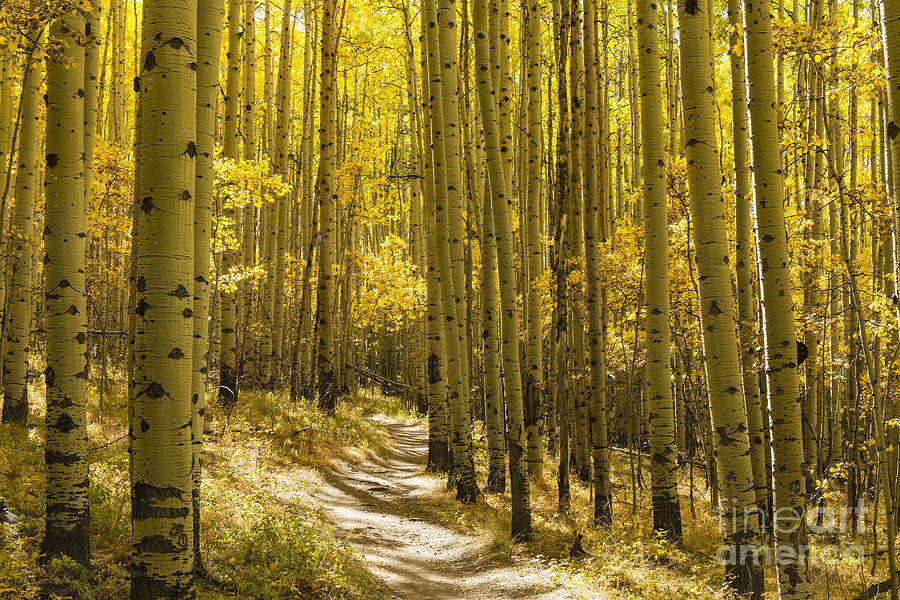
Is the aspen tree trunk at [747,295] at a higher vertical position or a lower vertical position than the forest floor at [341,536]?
higher

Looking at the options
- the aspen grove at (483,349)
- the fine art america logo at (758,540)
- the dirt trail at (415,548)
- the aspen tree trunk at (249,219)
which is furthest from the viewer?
the aspen tree trunk at (249,219)

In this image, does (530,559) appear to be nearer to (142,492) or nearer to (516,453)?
(516,453)

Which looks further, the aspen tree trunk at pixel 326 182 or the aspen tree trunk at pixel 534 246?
the aspen tree trunk at pixel 326 182

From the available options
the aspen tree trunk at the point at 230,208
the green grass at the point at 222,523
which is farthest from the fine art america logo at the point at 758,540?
the aspen tree trunk at the point at 230,208

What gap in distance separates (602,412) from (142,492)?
621 cm

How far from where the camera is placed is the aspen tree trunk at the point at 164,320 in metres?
2.76

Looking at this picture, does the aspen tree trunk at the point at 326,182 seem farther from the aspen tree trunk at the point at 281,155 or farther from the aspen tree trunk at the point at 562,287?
the aspen tree trunk at the point at 562,287

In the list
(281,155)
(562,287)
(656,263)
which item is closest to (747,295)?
(656,263)

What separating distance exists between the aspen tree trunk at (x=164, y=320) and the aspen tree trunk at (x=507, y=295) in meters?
4.65

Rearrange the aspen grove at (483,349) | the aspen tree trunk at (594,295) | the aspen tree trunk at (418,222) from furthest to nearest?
1. the aspen tree trunk at (418,222)
2. the aspen tree trunk at (594,295)
3. the aspen grove at (483,349)

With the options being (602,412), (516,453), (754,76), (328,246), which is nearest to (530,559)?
(516,453)

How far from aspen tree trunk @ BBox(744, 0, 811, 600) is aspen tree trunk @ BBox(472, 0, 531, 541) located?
134 inches

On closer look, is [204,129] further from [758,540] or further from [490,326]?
[758,540]

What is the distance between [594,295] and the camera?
8.20m
